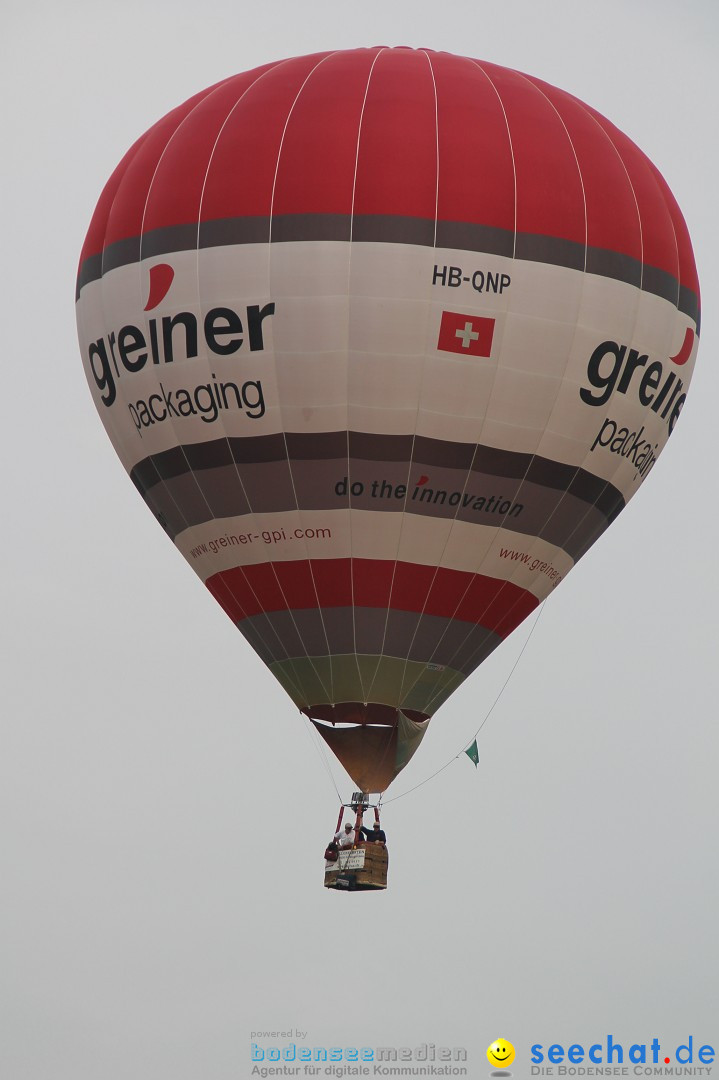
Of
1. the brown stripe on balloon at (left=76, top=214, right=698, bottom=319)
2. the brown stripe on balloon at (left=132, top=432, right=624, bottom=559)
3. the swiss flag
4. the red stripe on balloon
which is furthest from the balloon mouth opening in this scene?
the brown stripe on balloon at (left=76, top=214, right=698, bottom=319)

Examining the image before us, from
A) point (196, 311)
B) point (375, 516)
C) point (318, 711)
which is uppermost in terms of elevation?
point (196, 311)

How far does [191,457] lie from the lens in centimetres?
2655

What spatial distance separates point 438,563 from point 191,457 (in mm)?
2993

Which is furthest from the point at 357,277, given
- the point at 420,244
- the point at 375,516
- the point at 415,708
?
the point at 415,708

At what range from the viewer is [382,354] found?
25531mm

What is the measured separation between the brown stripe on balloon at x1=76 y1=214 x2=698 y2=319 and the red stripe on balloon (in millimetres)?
3540

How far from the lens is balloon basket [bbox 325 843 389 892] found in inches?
1019

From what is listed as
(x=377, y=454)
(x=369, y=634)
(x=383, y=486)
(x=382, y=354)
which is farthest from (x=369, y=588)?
(x=382, y=354)

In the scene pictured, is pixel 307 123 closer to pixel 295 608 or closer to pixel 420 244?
pixel 420 244

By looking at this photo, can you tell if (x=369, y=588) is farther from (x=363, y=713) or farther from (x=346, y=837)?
(x=346, y=837)

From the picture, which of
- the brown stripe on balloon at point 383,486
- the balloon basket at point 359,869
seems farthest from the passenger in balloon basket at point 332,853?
the brown stripe on balloon at point 383,486

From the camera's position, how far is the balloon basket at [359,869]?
25875 mm

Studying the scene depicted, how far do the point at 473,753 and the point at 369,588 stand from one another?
3.04 metres

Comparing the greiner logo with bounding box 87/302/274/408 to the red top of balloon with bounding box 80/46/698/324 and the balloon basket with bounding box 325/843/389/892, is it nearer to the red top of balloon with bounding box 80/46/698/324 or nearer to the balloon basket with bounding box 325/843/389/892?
the red top of balloon with bounding box 80/46/698/324
